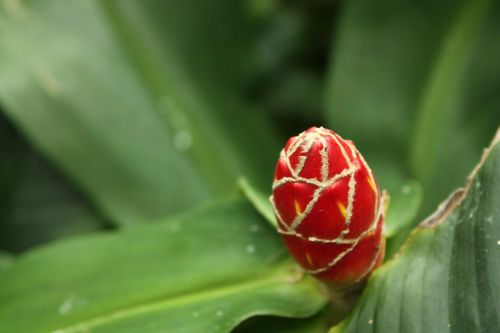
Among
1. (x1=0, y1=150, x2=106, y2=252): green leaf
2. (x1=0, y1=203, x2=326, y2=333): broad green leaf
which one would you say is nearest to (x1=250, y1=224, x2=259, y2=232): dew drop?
(x1=0, y1=203, x2=326, y2=333): broad green leaf

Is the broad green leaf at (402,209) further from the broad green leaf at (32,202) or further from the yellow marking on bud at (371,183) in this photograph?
the broad green leaf at (32,202)

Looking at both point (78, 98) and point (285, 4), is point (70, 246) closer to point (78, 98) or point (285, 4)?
point (78, 98)

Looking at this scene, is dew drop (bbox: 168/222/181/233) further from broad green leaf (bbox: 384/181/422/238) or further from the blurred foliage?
broad green leaf (bbox: 384/181/422/238)

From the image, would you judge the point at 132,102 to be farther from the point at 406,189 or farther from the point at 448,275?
the point at 448,275

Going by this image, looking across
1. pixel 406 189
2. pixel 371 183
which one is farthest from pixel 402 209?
pixel 371 183

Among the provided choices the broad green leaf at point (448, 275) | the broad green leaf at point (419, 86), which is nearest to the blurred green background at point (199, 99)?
the broad green leaf at point (419, 86)
